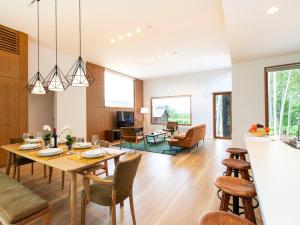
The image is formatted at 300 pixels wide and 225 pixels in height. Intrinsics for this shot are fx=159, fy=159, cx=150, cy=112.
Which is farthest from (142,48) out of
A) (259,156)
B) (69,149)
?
(259,156)

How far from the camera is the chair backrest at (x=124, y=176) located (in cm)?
154

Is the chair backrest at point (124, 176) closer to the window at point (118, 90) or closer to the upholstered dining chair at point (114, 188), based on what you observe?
the upholstered dining chair at point (114, 188)

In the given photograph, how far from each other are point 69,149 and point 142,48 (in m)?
3.69

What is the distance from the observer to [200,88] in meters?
7.89

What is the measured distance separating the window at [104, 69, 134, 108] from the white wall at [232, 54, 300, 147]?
5002 millimetres

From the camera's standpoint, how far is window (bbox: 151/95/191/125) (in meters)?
8.34

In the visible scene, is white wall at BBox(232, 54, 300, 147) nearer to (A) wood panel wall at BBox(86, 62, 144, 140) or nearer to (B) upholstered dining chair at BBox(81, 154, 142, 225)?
(B) upholstered dining chair at BBox(81, 154, 142, 225)

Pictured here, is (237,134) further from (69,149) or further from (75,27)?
(75,27)

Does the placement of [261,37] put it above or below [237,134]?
above

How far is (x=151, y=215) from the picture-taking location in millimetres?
2029

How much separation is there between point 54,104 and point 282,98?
654 cm

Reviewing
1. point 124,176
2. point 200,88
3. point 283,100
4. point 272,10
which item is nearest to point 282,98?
point 283,100

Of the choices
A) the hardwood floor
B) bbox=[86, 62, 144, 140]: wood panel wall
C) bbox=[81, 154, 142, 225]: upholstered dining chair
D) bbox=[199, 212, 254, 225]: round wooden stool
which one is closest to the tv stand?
bbox=[86, 62, 144, 140]: wood panel wall

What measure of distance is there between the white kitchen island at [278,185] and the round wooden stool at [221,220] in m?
0.22
